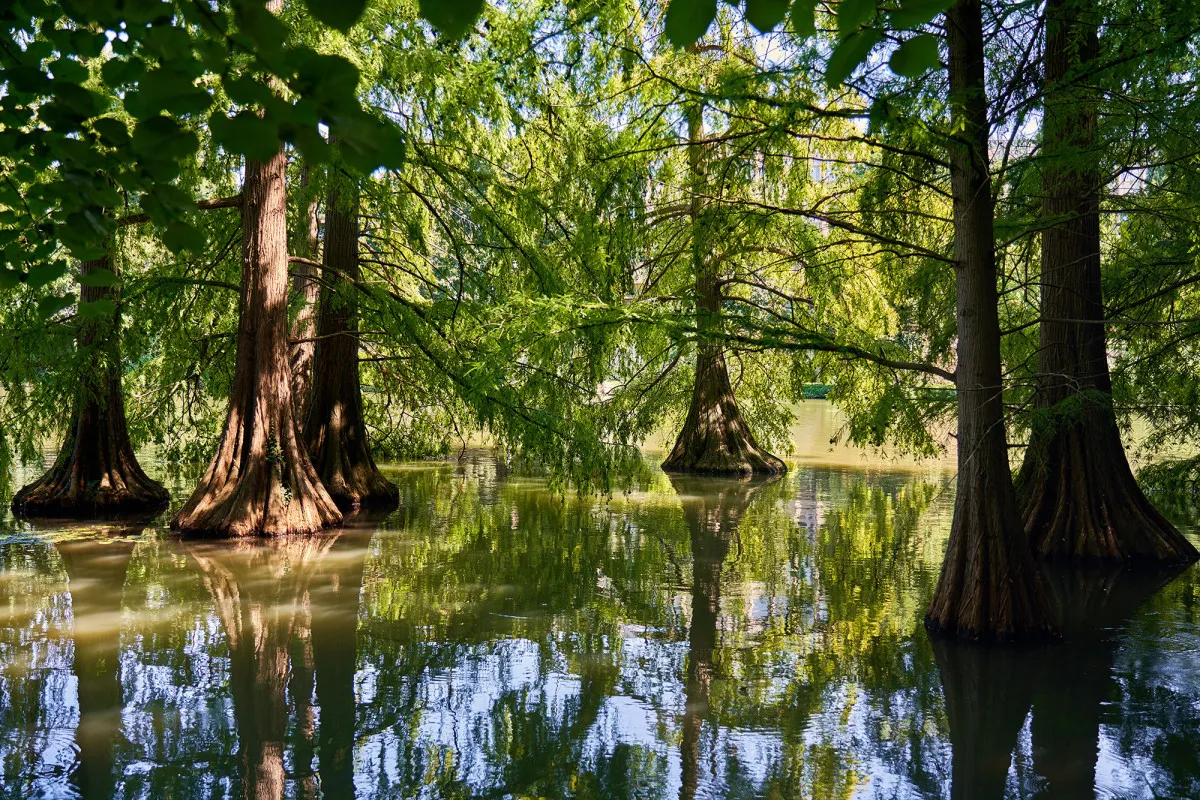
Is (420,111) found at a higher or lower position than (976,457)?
higher

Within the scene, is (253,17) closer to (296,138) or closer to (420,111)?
(296,138)

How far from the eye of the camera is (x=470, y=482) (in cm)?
1495

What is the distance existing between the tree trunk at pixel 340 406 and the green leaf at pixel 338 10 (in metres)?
10.9

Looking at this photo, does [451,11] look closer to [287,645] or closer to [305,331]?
[287,645]

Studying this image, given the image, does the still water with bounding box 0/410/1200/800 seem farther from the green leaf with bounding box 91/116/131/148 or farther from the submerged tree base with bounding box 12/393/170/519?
the green leaf with bounding box 91/116/131/148

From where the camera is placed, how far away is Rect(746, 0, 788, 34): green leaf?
1399 mm

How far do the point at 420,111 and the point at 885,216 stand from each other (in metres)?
4.86

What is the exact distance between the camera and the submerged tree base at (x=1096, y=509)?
904 cm

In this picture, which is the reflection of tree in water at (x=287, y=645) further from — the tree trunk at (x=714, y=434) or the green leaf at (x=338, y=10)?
the tree trunk at (x=714, y=434)

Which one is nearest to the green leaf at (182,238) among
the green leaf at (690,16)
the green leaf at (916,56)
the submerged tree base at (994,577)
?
the green leaf at (690,16)

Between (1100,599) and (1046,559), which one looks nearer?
(1100,599)

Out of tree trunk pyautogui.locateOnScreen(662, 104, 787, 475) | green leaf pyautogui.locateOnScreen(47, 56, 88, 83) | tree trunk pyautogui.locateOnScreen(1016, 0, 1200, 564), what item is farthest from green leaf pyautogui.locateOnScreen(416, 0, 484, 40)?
tree trunk pyautogui.locateOnScreen(662, 104, 787, 475)

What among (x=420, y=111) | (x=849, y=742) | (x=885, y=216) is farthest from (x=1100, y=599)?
(x=420, y=111)

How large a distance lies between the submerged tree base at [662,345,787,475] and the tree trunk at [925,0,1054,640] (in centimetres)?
988
